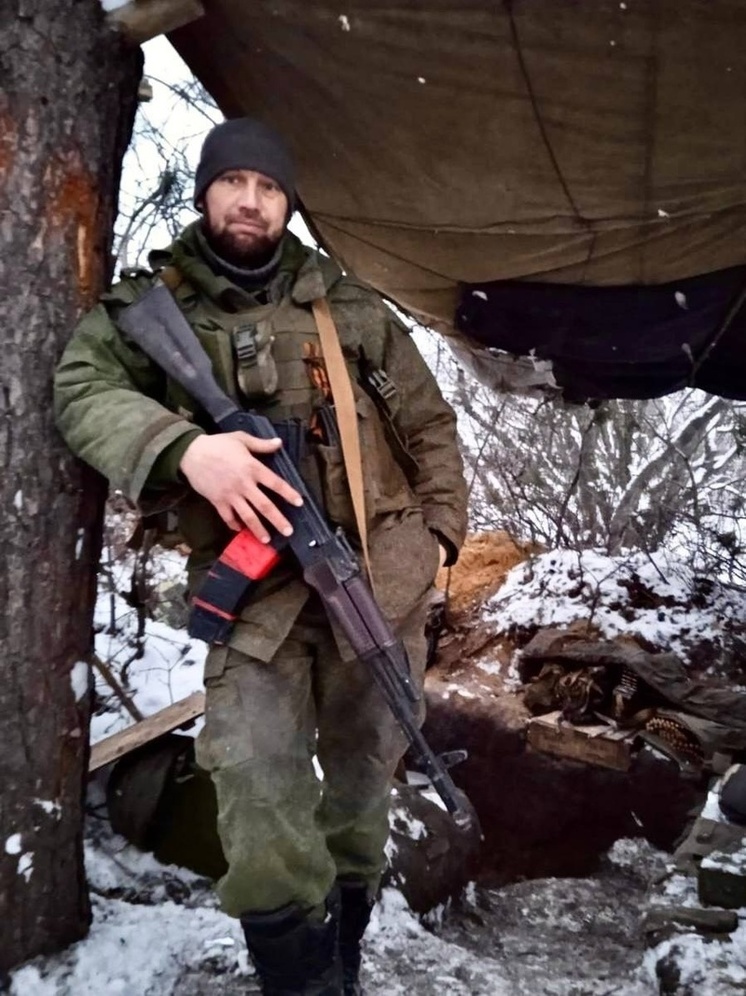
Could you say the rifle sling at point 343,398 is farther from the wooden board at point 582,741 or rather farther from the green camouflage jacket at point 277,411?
the wooden board at point 582,741

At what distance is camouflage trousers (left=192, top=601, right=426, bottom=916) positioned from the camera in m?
2.01

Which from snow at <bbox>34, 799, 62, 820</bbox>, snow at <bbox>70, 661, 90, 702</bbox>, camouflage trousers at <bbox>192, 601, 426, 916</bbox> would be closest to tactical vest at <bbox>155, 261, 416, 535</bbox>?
camouflage trousers at <bbox>192, 601, 426, 916</bbox>

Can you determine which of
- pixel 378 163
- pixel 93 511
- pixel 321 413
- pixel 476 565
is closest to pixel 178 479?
pixel 321 413

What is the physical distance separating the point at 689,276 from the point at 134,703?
9.45 feet

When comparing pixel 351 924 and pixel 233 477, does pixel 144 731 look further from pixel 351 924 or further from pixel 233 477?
pixel 233 477

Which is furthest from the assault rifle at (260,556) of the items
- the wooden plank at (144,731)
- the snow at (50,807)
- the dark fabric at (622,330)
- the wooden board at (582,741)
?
the wooden board at (582,741)

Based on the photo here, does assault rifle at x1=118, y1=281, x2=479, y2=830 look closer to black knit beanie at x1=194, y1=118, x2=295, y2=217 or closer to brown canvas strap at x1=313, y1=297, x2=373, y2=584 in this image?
brown canvas strap at x1=313, y1=297, x2=373, y2=584

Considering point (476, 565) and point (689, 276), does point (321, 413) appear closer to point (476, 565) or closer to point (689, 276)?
point (689, 276)

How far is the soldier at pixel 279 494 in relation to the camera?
2004 mm

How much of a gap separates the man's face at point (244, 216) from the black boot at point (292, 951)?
160 centimetres

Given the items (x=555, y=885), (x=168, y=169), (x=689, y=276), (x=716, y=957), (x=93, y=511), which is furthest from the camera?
(x=555, y=885)

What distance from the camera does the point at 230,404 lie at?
2.09 m

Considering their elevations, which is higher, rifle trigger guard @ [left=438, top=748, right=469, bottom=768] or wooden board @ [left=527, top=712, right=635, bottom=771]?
rifle trigger guard @ [left=438, top=748, right=469, bottom=768]

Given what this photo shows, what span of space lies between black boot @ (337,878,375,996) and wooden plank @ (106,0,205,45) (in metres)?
2.34
